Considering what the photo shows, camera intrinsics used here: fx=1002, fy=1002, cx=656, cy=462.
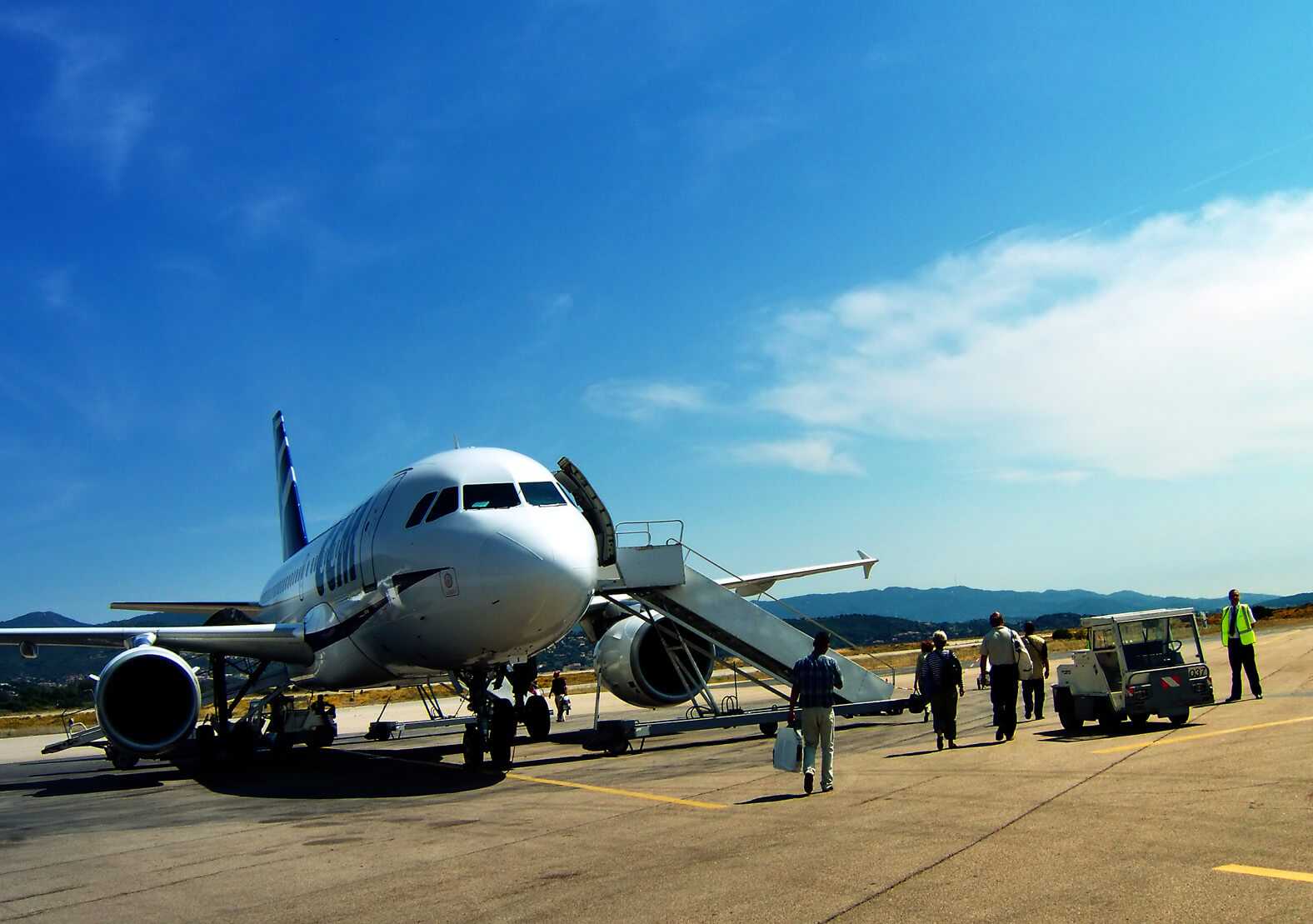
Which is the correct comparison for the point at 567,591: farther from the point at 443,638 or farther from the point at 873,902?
the point at 873,902

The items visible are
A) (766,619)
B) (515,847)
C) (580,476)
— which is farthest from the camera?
(766,619)

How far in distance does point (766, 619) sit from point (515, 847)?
1115cm

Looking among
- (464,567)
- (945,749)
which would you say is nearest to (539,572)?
(464,567)

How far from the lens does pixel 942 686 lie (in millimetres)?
13172

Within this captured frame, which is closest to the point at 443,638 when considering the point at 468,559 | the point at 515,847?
the point at 468,559

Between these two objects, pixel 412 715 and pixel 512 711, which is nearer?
pixel 512 711

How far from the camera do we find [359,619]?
51.8 feet

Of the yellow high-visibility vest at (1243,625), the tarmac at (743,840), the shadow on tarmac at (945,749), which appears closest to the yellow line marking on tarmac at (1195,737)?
the tarmac at (743,840)

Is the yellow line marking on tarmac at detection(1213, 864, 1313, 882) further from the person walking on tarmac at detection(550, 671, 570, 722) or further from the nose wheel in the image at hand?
the person walking on tarmac at detection(550, 671, 570, 722)

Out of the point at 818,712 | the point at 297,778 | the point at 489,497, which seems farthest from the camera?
the point at 297,778

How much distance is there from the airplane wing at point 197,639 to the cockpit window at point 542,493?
675 cm

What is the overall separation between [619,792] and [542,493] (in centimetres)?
445

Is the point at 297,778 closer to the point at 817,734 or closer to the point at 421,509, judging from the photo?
the point at 421,509

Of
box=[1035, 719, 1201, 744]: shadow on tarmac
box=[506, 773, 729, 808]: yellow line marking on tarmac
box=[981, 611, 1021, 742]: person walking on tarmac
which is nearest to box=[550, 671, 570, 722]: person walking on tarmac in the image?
box=[506, 773, 729, 808]: yellow line marking on tarmac
